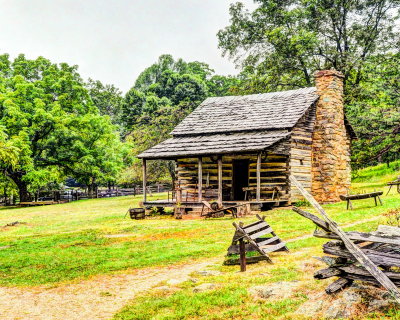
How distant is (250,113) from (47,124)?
2153 centimetres

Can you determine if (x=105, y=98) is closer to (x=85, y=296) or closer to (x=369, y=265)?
(x=85, y=296)

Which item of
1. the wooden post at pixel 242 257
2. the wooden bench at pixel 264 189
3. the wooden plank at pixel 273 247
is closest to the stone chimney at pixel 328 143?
the wooden bench at pixel 264 189

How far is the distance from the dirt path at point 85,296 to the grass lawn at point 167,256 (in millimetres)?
496

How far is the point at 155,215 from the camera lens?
79.4 ft

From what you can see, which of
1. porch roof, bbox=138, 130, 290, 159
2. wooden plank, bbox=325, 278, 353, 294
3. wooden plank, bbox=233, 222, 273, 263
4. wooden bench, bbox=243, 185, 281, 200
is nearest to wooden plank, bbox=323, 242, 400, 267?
wooden plank, bbox=325, 278, 353, 294

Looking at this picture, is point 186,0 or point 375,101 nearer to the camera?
point 375,101

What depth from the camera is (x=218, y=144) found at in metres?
22.6

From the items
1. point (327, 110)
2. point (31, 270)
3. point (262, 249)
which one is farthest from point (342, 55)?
point (31, 270)

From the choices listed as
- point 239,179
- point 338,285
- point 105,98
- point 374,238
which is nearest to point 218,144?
point 239,179

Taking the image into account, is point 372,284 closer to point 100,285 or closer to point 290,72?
point 100,285

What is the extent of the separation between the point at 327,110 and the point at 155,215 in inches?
450

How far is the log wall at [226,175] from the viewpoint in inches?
915

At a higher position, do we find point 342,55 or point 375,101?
point 342,55

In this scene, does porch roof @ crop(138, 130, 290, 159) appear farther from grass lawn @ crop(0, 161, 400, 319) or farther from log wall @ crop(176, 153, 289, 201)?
grass lawn @ crop(0, 161, 400, 319)
